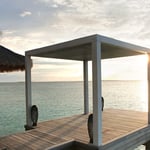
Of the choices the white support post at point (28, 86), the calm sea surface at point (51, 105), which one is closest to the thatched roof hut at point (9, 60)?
the white support post at point (28, 86)

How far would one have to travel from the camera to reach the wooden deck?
442 cm

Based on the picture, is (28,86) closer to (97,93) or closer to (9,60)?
(9,60)

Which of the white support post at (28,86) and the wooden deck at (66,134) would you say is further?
the white support post at (28,86)

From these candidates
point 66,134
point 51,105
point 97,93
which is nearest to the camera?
point 97,93

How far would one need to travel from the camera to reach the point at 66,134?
204 inches

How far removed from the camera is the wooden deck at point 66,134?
442 centimetres

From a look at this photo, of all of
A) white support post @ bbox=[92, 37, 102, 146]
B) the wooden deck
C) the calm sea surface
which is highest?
white support post @ bbox=[92, 37, 102, 146]

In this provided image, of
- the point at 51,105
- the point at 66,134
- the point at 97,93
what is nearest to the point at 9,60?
the point at 97,93

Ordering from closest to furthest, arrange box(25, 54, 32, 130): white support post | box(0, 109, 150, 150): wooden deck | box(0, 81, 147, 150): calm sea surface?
box(0, 109, 150, 150): wooden deck
box(25, 54, 32, 130): white support post
box(0, 81, 147, 150): calm sea surface

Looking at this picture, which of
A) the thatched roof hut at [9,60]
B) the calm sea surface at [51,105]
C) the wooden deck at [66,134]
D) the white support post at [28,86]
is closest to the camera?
the thatched roof hut at [9,60]

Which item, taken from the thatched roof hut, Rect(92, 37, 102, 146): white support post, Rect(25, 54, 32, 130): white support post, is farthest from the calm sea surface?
the thatched roof hut

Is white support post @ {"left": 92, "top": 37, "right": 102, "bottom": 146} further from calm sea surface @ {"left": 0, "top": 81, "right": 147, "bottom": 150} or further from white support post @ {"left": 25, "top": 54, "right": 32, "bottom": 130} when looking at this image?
calm sea surface @ {"left": 0, "top": 81, "right": 147, "bottom": 150}

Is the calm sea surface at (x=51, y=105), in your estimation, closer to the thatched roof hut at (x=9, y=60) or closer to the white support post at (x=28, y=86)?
the white support post at (x=28, y=86)

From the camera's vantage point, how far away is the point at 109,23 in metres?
8.97
